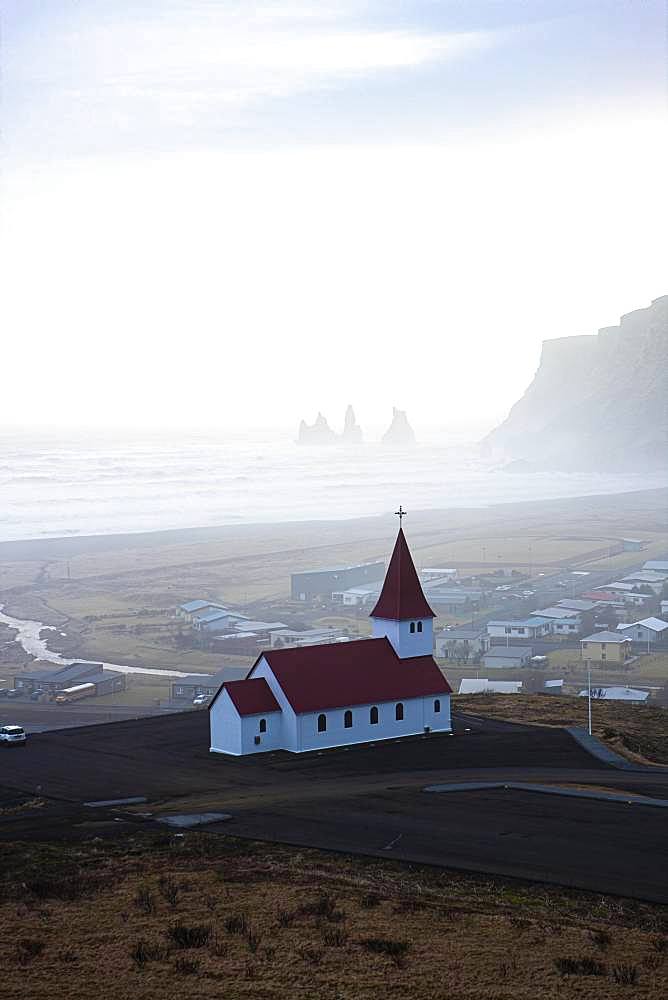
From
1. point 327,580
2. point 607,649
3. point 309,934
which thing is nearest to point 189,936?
point 309,934

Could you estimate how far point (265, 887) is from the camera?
2355 cm

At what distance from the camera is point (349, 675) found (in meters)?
43.4

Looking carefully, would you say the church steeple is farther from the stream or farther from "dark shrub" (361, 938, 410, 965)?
"dark shrub" (361, 938, 410, 965)

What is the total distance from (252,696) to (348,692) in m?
3.52

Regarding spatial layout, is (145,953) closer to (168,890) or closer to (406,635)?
(168,890)

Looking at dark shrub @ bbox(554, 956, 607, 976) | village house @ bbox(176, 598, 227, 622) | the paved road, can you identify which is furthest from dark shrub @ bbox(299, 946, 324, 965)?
village house @ bbox(176, 598, 227, 622)

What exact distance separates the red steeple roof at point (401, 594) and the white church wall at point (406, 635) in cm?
23

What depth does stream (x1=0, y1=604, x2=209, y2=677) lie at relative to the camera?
71.4m

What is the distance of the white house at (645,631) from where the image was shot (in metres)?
81.6

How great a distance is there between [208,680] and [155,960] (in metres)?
45.6

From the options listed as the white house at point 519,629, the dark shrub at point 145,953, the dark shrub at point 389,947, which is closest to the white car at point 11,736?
the dark shrub at point 145,953

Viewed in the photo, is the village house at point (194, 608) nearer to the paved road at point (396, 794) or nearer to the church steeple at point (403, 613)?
the paved road at point (396, 794)

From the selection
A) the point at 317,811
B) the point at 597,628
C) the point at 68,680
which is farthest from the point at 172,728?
the point at 597,628

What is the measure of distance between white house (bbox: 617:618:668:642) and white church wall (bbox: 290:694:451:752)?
38932mm
